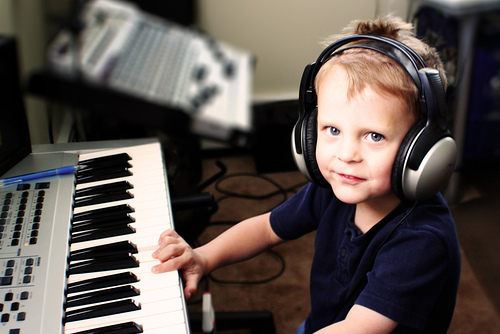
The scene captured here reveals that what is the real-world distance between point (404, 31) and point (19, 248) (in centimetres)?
72

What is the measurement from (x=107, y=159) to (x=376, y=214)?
1.96 ft

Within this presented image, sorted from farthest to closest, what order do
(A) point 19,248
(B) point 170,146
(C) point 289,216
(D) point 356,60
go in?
(B) point 170,146 → (C) point 289,216 → (A) point 19,248 → (D) point 356,60

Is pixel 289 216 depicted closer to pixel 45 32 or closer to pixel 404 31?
pixel 404 31

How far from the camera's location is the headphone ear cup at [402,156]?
2.29 feet

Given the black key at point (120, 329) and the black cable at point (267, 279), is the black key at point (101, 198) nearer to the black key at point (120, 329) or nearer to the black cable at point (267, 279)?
the black key at point (120, 329)

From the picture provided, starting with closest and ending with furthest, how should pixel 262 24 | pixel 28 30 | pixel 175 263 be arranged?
pixel 28 30 → pixel 262 24 → pixel 175 263

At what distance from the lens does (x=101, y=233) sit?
3.13 feet

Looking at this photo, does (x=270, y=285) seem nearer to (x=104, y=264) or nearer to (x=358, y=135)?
(x=104, y=264)

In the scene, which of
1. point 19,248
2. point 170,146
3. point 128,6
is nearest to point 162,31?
point 128,6

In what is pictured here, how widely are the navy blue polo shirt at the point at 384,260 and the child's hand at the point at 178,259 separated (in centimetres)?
19

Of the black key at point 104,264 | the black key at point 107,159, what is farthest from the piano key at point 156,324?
the black key at point 107,159

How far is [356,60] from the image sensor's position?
74cm

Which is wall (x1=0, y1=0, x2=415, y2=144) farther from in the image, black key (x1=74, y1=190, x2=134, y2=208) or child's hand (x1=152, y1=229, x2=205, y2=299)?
black key (x1=74, y1=190, x2=134, y2=208)

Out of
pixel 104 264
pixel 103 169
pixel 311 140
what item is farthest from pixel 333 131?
pixel 103 169
